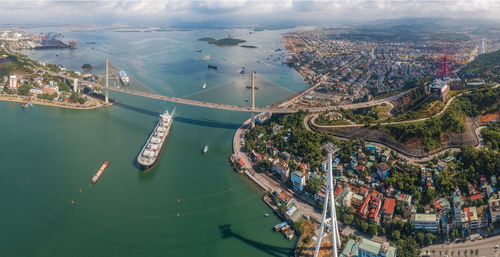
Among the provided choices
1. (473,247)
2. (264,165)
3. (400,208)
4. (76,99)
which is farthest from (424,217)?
(76,99)

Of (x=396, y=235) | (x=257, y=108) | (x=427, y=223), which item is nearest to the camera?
(x=396, y=235)

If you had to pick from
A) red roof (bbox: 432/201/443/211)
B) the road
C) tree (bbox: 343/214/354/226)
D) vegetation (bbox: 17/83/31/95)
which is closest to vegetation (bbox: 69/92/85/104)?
vegetation (bbox: 17/83/31/95)

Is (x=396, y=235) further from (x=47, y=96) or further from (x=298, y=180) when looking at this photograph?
(x=47, y=96)

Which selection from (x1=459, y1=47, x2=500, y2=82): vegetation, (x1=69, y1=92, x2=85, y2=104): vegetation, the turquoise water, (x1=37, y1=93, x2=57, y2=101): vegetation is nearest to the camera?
the turquoise water

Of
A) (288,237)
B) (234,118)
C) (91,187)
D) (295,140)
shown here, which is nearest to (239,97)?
(234,118)

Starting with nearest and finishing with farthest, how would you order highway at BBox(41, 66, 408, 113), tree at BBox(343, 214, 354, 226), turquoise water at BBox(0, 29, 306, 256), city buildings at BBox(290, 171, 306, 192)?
turquoise water at BBox(0, 29, 306, 256)
tree at BBox(343, 214, 354, 226)
city buildings at BBox(290, 171, 306, 192)
highway at BBox(41, 66, 408, 113)

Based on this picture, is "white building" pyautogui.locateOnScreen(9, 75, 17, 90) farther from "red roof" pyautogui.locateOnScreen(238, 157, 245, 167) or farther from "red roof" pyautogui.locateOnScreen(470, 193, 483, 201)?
"red roof" pyautogui.locateOnScreen(470, 193, 483, 201)

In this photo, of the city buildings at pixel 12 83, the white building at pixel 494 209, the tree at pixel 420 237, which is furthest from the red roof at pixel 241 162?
the city buildings at pixel 12 83
